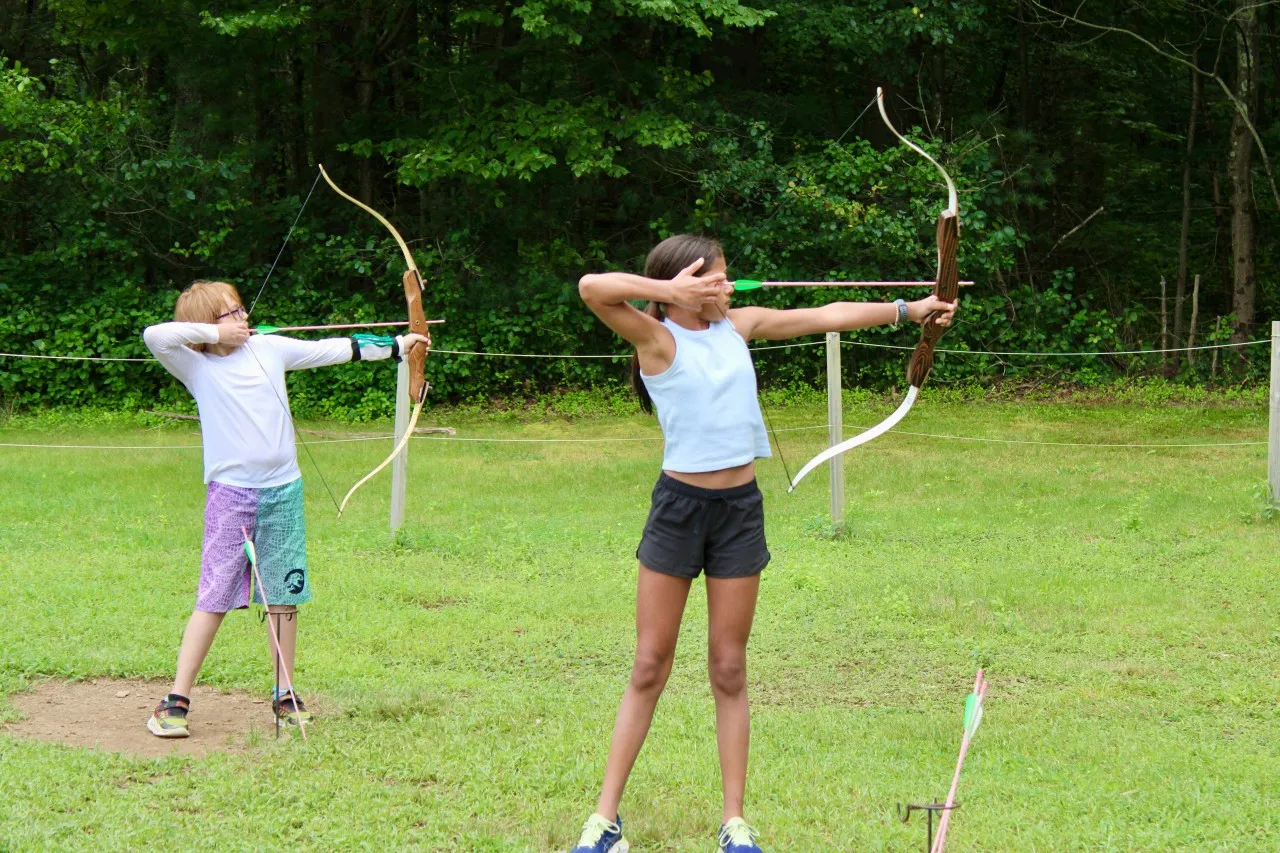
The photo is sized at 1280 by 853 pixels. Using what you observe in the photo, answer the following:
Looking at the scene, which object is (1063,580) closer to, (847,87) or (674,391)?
(674,391)

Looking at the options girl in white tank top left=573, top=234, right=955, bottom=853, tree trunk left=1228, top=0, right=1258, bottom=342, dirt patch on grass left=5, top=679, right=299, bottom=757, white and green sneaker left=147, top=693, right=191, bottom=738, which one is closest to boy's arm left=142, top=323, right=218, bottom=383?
white and green sneaker left=147, top=693, right=191, bottom=738

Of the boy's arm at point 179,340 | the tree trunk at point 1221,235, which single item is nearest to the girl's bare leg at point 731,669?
the boy's arm at point 179,340

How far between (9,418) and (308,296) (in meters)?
3.30

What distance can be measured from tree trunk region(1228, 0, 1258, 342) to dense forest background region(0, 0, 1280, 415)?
0.12 ft

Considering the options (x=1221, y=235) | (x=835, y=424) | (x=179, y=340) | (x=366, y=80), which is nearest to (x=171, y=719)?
(x=179, y=340)

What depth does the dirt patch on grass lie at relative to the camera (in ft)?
13.6

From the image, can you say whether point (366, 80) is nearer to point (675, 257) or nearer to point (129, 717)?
point (129, 717)

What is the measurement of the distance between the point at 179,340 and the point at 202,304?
0.50 ft

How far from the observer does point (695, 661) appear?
532 centimetres

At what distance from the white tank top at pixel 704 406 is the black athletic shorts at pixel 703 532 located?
0.07 metres

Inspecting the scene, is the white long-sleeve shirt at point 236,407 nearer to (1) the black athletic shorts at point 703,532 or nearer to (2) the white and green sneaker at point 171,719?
(2) the white and green sneaker at point 171,719

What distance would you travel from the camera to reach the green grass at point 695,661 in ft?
11.5

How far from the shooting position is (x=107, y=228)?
14.4 metres

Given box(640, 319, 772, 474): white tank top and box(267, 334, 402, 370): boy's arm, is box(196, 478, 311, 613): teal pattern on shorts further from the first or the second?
box(640, 319, 772, 474): white tank top
